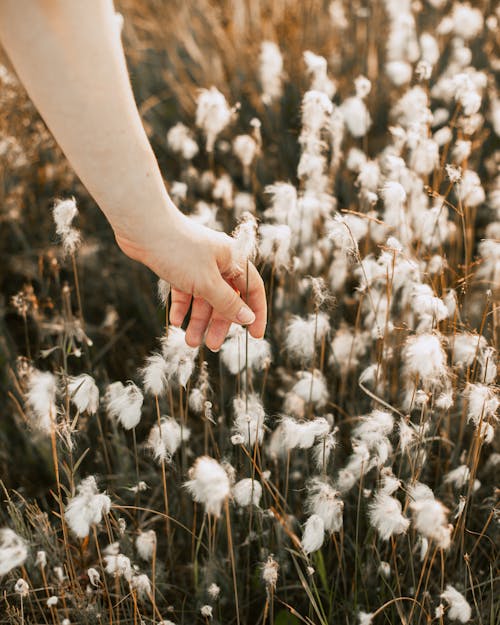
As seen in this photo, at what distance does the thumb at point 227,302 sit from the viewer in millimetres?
1404

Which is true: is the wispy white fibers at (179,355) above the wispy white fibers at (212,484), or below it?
above

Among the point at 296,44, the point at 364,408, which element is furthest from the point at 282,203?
the point at 296,44

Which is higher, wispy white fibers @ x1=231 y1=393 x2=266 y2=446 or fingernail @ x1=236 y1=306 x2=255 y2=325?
fingernail @ x1=236 y1=306 x2=255 y2=325

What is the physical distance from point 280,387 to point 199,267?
1.11 metres

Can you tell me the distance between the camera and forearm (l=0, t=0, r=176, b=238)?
3.48ft

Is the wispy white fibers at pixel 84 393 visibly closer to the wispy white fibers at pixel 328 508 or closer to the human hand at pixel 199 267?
the human hand at pixel 199 267

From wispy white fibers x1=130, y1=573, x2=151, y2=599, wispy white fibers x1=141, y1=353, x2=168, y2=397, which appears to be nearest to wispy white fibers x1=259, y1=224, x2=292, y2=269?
wispy white fibers x1=141, y1=353, x2=168, y2=397

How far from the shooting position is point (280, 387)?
2.37 meters

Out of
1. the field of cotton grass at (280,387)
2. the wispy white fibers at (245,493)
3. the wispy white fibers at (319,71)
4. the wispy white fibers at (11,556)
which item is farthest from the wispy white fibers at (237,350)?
the wispy white fibers at (319,71)

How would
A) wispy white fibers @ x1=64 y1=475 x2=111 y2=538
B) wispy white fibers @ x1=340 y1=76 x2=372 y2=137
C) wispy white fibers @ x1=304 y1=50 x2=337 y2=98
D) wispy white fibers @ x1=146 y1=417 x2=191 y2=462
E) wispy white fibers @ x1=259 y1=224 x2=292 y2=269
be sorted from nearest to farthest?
wispy white fibers @ x1=64 y1=475 x2=111 y2=538, wispy white fibers @ x1=146 y1=417 x2=191 y2=462, wispy white fibers @ x1=259 y1=224 x2=292 y2=269, wispy white fibers @ x1=304 y1=50 x2=337 y2=98, wispy white fibers @ x1=340 y1=76 x2=372 y2=137

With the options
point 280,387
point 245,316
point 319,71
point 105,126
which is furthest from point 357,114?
point 105,126

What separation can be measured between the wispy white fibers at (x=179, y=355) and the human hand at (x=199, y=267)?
0.04m

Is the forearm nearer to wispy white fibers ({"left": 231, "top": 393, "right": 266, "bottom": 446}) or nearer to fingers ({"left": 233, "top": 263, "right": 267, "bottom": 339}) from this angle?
fingers ({"left": 233, "top": 263, "right": 267, "bottom": 339})

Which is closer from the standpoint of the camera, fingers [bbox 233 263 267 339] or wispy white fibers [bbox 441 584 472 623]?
wispy white fibers [bbox 441 584 472 623]
